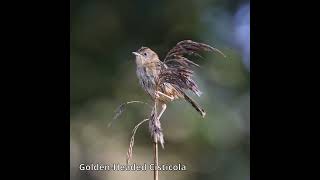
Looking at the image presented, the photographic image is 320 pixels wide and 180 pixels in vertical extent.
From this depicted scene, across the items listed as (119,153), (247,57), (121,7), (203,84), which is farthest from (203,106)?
(121,7)

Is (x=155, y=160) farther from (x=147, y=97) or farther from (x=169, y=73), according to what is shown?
(x=169, y=73)

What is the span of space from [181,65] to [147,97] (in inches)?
8.3

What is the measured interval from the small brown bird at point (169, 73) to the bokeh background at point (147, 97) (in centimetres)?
3

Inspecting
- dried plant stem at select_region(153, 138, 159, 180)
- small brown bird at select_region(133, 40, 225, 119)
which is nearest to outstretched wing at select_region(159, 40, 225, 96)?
small brown bird at select_region(133, 40, 225, 119)

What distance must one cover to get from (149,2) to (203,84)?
1.47 feet

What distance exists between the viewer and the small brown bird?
7.27 ft

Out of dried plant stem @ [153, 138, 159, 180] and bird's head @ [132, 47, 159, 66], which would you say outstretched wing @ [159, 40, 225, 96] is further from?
dried plant stem @ [153, 138, 159, 180]

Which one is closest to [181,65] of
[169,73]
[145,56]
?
[169,73]

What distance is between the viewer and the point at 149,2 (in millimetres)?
2268

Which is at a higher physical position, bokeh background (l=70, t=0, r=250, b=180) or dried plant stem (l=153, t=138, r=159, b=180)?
bokeh background (l=70, t=0, r=250, b=180)

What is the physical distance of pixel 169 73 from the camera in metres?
2.21

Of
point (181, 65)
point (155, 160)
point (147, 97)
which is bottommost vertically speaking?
point (155, 160)

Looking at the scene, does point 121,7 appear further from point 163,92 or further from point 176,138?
point 176,138

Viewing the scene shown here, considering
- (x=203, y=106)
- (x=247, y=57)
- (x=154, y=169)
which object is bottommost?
(x=154, y=169)
